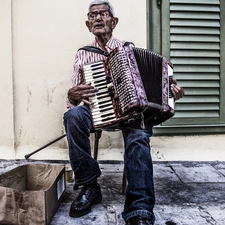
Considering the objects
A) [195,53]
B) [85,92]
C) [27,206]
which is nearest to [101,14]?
[85,92]

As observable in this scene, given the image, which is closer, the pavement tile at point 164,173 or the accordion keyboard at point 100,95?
the accordion keyboard at point 100,95

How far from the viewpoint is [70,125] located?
6.83ft

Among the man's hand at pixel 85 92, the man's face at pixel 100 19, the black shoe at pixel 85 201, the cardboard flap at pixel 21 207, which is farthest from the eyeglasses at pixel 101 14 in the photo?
the cardboard flap at pixel 21 207

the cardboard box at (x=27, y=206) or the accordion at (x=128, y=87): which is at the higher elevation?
the accordion at (x=128, y=87)

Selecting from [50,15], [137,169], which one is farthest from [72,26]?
[137,169]

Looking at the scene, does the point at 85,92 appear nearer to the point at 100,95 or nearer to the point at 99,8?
the point at 100,95

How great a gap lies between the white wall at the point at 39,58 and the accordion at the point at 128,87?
1.17m

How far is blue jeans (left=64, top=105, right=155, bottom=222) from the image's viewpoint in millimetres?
1864

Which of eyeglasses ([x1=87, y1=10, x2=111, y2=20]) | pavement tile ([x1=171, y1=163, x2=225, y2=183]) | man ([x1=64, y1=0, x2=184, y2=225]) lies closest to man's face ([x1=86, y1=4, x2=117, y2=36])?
eyeglasses ([x1=87, y1=10, x2=111, y2=20])

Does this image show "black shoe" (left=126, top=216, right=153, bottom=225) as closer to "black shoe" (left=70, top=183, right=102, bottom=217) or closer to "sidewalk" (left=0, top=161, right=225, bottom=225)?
"sidewalk" (left=0, top=161, right=225, bottom=225)

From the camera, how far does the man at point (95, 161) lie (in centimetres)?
186

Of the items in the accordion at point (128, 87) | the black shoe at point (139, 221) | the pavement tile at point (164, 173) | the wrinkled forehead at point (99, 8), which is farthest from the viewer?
the pavement tile at point (164, 173)

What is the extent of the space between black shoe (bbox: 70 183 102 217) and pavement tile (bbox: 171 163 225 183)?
94 centimetres

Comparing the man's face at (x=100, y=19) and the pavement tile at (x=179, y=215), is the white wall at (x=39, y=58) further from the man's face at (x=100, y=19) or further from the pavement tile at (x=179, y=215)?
the pavement tile at (x=179, y=215)
